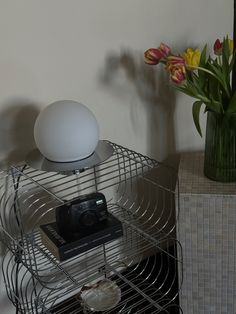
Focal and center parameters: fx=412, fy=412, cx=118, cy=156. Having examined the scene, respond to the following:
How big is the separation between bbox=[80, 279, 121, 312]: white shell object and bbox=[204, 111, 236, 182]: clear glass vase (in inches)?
18.9

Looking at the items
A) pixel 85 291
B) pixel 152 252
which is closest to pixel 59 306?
pixel 85 291

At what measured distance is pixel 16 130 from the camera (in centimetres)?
122

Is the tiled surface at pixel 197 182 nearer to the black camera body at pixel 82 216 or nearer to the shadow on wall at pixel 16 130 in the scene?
the black camera body at pixel 82 216

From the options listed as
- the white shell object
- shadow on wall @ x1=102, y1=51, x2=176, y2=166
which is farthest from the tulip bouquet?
the white shell object

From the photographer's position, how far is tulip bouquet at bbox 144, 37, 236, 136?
1.21 m

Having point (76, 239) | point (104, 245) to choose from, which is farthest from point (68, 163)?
point (104, 245)

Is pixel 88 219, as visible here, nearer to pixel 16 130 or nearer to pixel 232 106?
pixel 16 130

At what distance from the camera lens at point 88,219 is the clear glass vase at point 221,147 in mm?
454

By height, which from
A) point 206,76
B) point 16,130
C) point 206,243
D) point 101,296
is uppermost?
point 206,76

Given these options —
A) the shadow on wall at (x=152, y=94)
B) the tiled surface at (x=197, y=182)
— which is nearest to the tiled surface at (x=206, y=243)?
the tiled surface at (x=197, y=182)

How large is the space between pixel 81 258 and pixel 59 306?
18 cm

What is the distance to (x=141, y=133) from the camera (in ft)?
4.92

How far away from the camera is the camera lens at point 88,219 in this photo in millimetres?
1061

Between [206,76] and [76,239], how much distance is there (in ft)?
2.11
